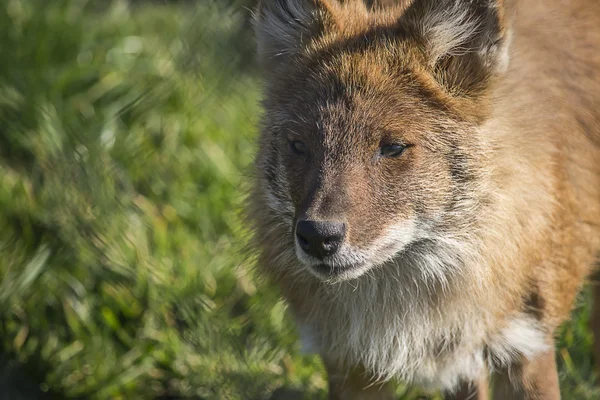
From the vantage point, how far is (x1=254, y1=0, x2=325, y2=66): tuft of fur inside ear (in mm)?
3701

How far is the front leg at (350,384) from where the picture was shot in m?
3.85

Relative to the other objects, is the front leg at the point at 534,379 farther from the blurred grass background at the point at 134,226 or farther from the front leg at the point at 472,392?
the blurred grass background at the point at 134,226

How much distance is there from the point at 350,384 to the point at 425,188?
1.05 m

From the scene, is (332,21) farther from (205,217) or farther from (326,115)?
(205,217)

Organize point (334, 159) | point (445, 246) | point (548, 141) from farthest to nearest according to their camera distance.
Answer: point (548, 141), point (445, 246), point (334, 159)

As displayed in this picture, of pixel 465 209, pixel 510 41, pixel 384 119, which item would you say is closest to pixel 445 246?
pixel 465 209

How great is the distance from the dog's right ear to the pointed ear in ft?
1.26

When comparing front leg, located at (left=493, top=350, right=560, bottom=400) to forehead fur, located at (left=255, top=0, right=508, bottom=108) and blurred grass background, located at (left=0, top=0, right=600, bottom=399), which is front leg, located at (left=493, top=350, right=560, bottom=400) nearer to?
blurred grass background, located at (left=0, top=0, right=600, bottom=399)

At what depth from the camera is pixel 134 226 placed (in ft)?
17.3

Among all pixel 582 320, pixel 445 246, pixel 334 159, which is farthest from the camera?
pixel 582 320

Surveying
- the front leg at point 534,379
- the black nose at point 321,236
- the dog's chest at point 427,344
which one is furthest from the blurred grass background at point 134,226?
the black nose at point 321,236

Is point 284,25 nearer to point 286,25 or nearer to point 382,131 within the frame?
point 286,25

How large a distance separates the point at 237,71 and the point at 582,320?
2308 millimetres

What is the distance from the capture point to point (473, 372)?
3729 millimetres
